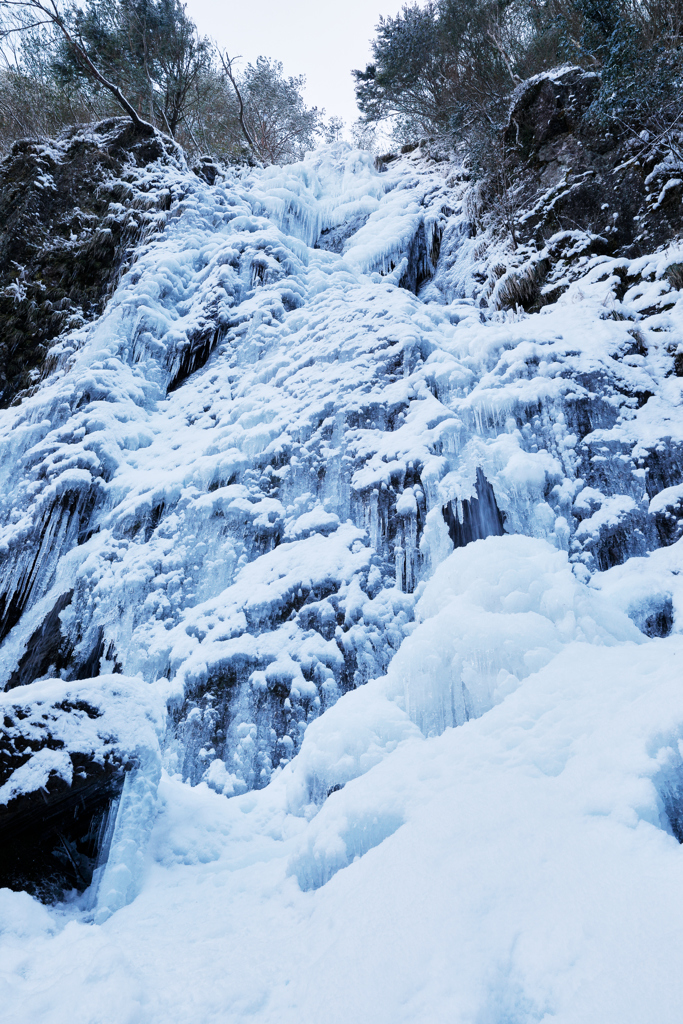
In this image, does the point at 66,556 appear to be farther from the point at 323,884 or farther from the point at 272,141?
the point at 272,141

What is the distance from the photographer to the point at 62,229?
9.89 metres

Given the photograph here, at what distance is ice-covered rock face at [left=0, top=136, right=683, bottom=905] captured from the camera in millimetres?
4168

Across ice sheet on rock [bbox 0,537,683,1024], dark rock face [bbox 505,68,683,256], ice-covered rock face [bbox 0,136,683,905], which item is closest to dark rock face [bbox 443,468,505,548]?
ice-covered rock face [bbox 0,136,683,905]

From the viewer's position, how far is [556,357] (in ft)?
17.0

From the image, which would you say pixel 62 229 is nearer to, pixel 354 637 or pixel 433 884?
pixel 354 637

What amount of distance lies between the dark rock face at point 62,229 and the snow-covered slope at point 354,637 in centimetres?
80

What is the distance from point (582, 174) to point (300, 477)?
542cm

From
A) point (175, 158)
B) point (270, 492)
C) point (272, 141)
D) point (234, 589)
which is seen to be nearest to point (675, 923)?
point (234, 589)

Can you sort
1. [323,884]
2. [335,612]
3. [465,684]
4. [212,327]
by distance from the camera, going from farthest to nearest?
[212,327]
[335,612]
[465,684]
[323,884]

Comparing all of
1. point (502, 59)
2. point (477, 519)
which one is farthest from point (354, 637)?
point (502, 59)

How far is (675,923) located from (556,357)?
184 inches

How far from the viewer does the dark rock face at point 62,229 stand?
896 centimetres

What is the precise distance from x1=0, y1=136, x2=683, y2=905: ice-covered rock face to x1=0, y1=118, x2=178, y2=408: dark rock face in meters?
1.27

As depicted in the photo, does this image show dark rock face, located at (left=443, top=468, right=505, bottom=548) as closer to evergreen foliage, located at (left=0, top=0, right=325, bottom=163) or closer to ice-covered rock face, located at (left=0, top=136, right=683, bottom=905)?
ice-covered rock face, located at (left=0, top=136, right=683, bottom=905)
